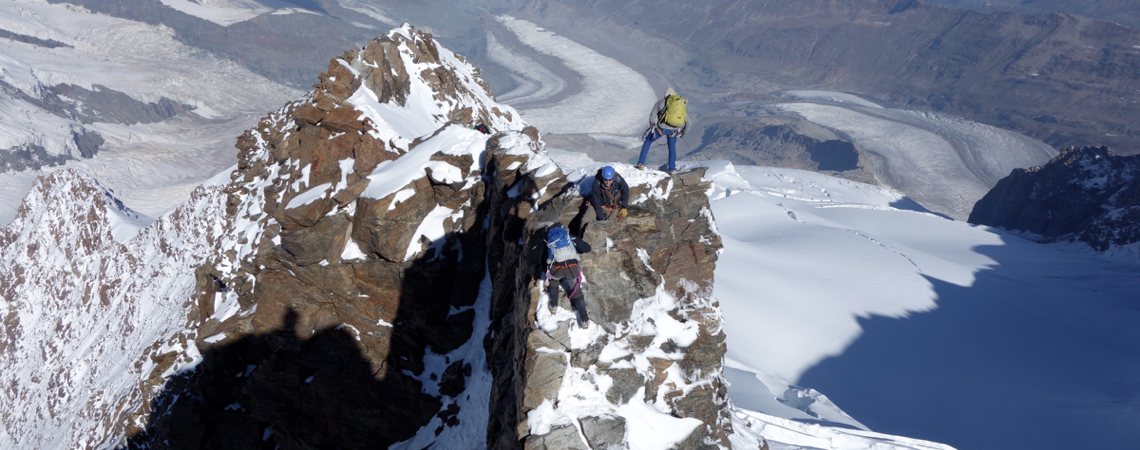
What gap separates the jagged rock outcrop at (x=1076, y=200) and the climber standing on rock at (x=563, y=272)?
76.7m

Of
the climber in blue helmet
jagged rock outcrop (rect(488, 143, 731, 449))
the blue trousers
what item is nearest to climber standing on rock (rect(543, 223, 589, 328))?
jagged rock outcrop (rect(488, 143, 731, 449))

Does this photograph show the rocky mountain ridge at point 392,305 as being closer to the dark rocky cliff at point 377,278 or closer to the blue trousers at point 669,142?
the dark rocky cliff at point 377,278

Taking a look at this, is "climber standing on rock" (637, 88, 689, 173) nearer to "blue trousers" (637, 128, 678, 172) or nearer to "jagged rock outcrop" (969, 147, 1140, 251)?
"blue trousers" (637, 128, 678, 172)

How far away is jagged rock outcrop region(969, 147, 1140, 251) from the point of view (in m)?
70.7

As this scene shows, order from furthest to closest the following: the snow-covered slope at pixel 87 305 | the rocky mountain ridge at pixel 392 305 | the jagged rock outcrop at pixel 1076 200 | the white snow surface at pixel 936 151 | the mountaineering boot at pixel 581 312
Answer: the white snow surface at pixel 936 151 < the jagged rock outcrop at pixel 1076 200 < the snow-covered slope at pixel 87 305 < the rocky mountain ridge at pixel 392 305 < the mountaineering boot at pixel 581 312

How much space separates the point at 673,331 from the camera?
14414 mm

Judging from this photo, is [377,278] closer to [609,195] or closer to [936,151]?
[609,195]

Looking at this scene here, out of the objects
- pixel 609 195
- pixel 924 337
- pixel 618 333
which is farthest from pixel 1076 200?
pixel 618 333

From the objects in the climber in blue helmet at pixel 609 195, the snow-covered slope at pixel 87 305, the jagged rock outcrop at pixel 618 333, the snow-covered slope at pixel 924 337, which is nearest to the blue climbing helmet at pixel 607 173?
the climber in blue helmet at pixel 609 195

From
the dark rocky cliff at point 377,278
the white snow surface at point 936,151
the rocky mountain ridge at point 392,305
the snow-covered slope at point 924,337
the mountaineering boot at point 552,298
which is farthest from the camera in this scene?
the white snow surface at point 936,151

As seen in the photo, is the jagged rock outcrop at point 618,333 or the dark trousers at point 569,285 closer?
the jagged rock outcrop at point 618,333

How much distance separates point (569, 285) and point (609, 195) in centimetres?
235

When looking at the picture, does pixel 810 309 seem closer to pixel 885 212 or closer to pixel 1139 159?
pixel 885 212

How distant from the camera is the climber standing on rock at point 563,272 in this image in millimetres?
12883
